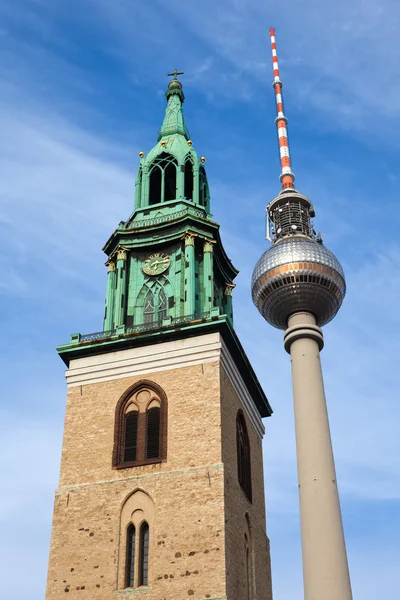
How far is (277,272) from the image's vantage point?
40.2 meters

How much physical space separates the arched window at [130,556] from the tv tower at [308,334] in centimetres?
680

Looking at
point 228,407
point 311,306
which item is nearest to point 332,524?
point 228,407

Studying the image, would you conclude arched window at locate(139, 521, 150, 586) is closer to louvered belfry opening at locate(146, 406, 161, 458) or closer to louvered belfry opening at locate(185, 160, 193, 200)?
louvered belfry opening at locate(146, 406, 161, 458)

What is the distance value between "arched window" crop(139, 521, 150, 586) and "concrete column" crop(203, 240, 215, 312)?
1005cm

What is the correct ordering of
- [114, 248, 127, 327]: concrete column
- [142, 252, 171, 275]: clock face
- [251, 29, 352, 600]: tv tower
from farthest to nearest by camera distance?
1. [142, 252, 171, 275]: clock face
2. [114, 248, 127, 327]: concrete column
3. [251, 29, 352, 600]: tv tower

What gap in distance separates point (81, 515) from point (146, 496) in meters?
2.63

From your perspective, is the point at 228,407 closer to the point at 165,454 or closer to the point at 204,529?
the point at 165,454

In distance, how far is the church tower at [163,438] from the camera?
96.8ft

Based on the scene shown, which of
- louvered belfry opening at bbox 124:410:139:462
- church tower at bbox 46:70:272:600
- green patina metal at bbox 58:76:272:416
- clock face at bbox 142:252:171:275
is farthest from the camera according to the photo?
clock face at bbox 142:252:171:275

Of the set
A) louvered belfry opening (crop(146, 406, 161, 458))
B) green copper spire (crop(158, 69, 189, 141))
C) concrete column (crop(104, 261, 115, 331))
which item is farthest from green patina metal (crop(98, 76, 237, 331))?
louvered belfry opening (crop(146, 406, 161, 458))

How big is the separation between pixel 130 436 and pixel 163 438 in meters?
1.65

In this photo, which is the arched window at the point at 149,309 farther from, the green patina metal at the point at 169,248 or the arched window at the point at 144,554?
the arched window at the point at 144,554

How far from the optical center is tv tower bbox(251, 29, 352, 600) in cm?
3206

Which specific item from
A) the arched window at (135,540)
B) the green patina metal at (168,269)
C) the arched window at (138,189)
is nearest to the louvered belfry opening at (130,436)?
the arched window at (135,540)
